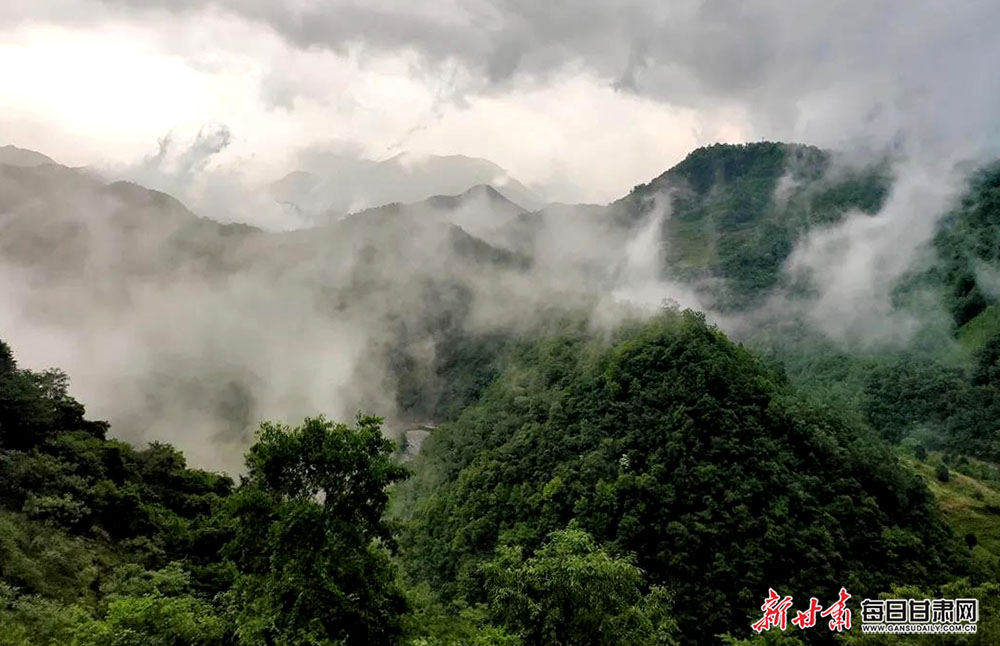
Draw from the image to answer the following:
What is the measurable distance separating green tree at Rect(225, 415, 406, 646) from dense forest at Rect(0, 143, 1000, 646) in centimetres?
10

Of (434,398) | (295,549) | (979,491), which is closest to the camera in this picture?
(295,549)

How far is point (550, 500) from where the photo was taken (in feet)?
246

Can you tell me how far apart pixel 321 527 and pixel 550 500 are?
54296 millimetres

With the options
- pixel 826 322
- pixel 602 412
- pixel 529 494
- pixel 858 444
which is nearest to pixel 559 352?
pixel 602 412

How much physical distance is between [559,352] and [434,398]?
58.1 metres

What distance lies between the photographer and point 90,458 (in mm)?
44312

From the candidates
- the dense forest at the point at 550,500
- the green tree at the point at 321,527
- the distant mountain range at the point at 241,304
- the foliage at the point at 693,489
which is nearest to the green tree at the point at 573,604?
the dense forest at the point at 550,500

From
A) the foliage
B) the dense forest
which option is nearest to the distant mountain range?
the dense forest

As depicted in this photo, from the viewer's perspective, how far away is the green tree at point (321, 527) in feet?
75.1

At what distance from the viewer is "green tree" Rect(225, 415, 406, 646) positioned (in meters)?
22.9

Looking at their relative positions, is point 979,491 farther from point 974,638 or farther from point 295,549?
point 295,549

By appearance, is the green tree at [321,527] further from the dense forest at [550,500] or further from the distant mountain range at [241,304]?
the distant mountain range at [241,304]

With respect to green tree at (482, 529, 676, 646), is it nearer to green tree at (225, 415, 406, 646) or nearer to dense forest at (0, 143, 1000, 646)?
dense forest at (0, 143, 1000, 646)

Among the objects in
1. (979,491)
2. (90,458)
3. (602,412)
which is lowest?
(90,458)
